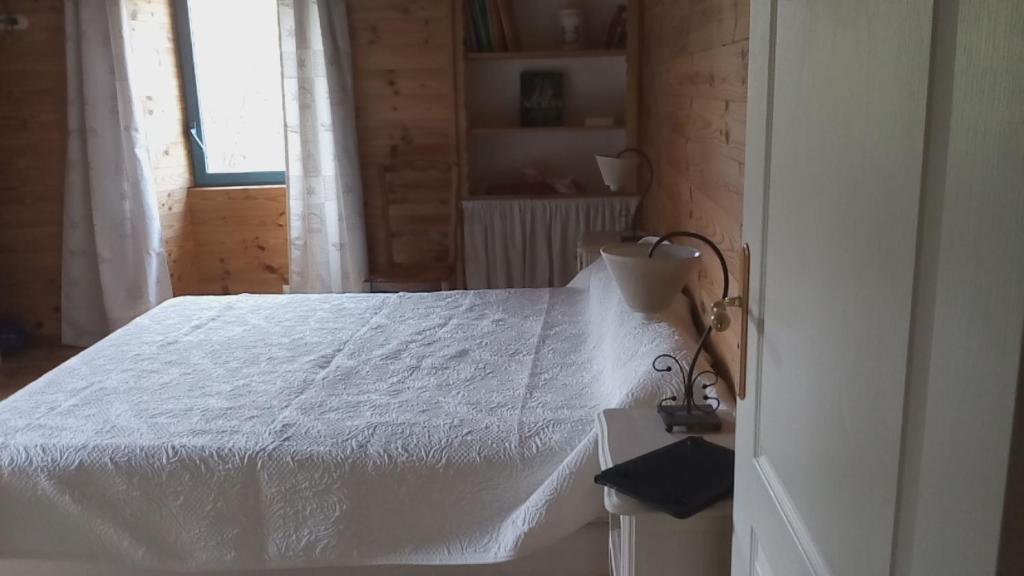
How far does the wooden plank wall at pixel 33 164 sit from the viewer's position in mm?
4324

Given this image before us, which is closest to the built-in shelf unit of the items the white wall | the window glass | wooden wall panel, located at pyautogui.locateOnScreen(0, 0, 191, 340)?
the window glass

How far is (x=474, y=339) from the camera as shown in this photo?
2.68m

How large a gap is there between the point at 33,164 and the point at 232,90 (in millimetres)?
1089

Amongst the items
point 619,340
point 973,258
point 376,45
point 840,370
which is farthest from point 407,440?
point 376,45

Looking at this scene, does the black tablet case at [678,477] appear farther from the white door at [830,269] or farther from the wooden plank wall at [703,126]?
the wooden plank wall at [703,126]

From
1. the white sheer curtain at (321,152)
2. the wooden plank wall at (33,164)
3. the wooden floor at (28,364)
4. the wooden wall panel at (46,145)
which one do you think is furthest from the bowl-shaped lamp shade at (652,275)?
the wooden plank wall at (33,164)

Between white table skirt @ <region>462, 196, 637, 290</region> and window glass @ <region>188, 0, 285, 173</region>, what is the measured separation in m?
1.26

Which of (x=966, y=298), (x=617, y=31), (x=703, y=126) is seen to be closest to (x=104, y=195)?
(x=617, y=31)

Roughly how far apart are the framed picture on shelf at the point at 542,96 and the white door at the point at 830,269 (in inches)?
126

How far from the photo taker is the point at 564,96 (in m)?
4.30

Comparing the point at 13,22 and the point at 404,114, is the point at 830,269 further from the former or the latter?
the point at 13,22

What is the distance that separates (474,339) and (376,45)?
2265mm

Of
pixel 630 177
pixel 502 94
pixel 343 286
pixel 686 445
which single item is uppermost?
pixel 502 94

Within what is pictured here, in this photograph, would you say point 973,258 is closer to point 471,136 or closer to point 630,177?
point 630,177
